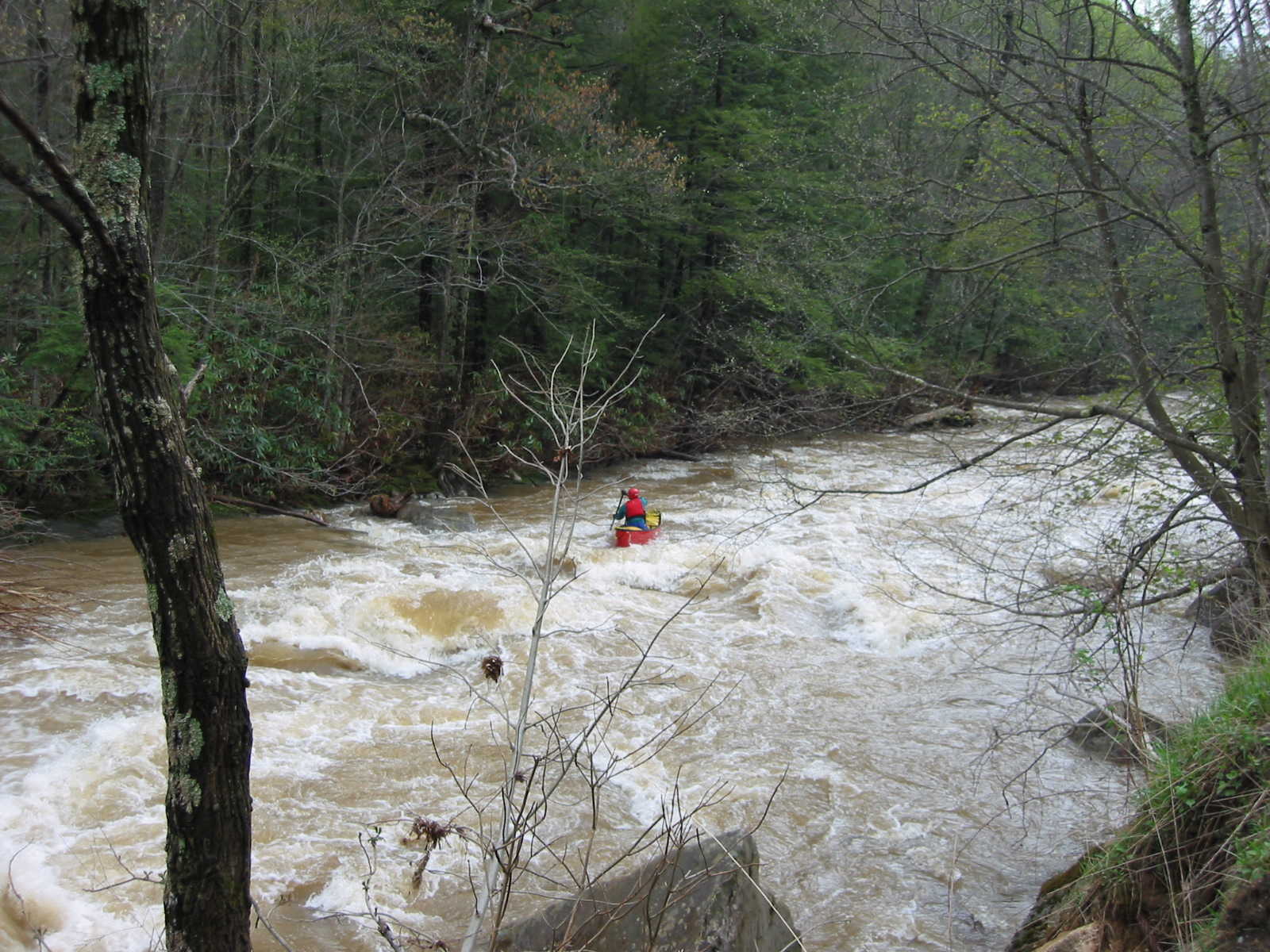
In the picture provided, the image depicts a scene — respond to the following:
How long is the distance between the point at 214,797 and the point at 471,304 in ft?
47.9

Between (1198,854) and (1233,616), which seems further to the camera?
(1233,616)

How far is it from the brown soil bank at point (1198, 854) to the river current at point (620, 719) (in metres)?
0.64

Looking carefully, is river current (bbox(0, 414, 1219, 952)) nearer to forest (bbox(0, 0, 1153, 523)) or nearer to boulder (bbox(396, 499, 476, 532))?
boulder (bbox(396, 499, 476, 532))

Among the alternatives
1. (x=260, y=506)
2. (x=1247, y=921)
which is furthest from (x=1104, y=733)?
(x=260, y=506)

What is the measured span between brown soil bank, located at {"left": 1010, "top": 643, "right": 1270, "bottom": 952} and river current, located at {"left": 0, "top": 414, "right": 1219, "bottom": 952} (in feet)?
2.11

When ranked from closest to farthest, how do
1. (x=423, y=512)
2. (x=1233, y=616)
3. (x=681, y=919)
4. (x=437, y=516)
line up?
(x=681, y=919) < (x=1233, y=616) < (x=437, y=516) < (x=423, y=512)

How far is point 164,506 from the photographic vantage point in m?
2.47

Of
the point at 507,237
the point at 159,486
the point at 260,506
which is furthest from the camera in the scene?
the point at 507,237

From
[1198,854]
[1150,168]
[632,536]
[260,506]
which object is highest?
[1150,168]

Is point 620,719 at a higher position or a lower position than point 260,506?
lower

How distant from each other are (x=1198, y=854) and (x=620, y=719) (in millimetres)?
4331

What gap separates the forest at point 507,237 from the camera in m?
7.18

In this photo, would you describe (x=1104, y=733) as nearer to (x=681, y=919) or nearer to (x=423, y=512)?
(x=681, y=919)

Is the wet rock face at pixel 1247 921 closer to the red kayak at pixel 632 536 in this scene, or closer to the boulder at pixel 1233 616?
the boulder at pixel 1233 616
